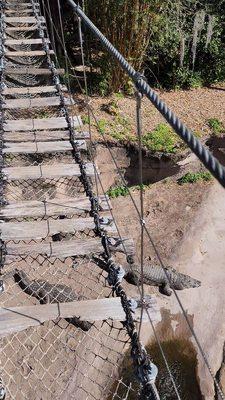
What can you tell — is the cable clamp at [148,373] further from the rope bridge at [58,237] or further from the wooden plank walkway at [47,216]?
the wooden plank walkway at [47,216]

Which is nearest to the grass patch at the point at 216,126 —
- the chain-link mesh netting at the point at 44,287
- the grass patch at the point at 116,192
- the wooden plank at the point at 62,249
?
the grass patch at the point at 116,192

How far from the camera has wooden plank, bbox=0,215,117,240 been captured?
260 centimetres

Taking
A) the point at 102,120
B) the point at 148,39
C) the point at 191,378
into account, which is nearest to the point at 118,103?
the point at 102,120

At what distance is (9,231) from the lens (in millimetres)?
2615

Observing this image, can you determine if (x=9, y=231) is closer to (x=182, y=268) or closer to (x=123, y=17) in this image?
(x=182, y=268)

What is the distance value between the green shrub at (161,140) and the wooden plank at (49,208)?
4271mm

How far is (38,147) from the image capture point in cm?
338

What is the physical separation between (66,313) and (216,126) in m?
6.10

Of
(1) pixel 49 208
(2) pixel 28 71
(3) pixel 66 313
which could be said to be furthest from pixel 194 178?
(3) pixel 66 313

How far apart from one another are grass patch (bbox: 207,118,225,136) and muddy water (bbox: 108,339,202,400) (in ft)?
12.6

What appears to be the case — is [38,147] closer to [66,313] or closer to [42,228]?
[42,228]

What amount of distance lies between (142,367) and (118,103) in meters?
6.31

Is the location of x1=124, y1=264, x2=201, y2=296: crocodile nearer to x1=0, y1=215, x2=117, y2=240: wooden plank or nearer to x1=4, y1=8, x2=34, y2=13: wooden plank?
x1=0, y1=215, x2=117, y2=240: wooden plank

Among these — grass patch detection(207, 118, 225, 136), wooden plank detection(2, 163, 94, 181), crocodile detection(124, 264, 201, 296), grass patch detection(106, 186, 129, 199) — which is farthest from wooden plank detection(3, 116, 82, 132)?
grass patch detection(207, 118, 225, 136)
